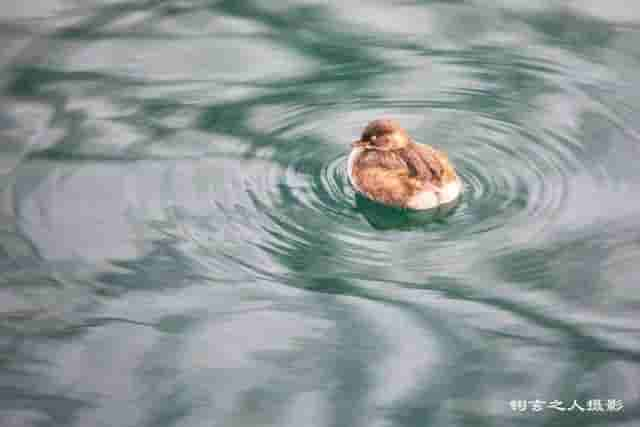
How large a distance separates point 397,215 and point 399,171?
34 cm

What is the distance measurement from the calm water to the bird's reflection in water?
0.04m

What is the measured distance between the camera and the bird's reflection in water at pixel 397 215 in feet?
24.6

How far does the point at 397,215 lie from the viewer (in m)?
7.71

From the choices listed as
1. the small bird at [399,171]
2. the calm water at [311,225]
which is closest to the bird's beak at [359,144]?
the small bird at [399,171]

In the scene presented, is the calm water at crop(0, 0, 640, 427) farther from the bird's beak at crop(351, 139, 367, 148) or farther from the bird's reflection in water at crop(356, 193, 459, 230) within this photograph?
the bird's beak at crop(351, 139, 367, 148)

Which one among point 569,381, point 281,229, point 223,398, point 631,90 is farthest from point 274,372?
point 631,90

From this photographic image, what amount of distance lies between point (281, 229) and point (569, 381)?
7.54 feet

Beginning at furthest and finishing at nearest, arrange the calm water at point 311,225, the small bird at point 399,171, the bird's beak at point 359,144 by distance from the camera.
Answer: the bird's beak at point 359,144 < the small bird at point 399,171 < the calm water at point 311,225

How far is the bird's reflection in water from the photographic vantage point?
296 inches

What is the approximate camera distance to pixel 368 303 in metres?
6.79

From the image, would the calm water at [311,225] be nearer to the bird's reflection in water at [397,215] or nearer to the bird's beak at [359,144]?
the bird's reflection in water at [397,215]

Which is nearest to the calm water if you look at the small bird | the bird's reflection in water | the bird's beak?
the bird's reflection in water

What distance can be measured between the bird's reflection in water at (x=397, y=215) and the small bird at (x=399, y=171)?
0.05m

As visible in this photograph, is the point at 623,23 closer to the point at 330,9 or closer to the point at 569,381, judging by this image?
the point at 330,9
